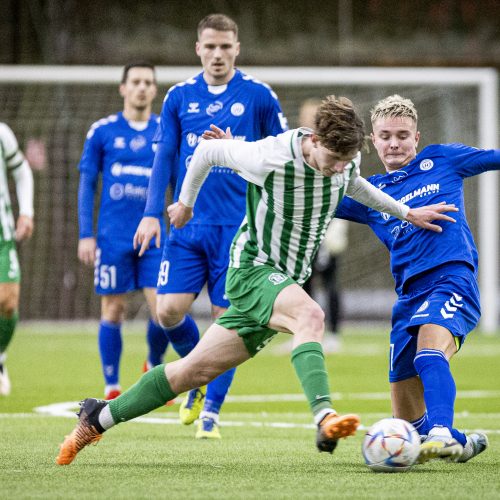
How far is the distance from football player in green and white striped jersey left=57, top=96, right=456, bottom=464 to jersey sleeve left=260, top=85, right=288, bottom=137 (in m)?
1.63

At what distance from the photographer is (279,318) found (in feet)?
16.4

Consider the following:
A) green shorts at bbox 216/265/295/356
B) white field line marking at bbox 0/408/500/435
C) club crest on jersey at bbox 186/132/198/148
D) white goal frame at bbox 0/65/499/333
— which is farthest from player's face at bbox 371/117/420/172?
white goal frame at bbox 0/65/499/333

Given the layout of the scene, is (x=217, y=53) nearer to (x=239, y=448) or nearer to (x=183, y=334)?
(x=183, y=334)

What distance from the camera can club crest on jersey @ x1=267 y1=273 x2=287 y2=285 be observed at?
5.10 metres

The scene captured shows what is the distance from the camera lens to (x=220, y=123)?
688 centimetres

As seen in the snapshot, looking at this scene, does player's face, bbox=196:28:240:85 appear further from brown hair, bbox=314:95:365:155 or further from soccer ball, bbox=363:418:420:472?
→ soccer ball, bbox=363:418:420:472

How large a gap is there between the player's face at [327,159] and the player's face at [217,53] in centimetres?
203

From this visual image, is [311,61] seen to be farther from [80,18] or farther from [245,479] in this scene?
[245,479]

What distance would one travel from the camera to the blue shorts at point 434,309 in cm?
537

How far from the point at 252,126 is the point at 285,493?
2999mm

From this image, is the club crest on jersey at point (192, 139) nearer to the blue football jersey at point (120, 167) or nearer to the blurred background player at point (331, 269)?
the blue football jersey at point (120, 167)

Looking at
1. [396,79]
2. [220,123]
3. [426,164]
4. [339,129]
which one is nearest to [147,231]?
[220,123]

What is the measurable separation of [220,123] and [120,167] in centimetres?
207

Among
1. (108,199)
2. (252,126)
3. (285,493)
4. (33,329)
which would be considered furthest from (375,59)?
(285,493)
